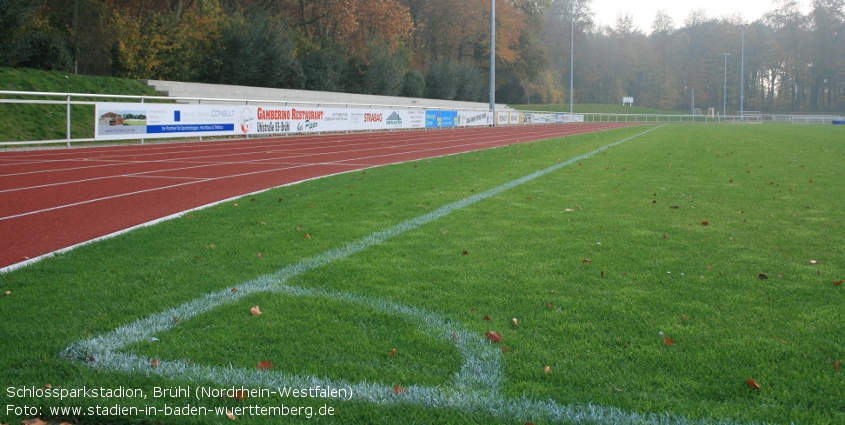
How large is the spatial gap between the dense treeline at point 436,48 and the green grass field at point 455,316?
22.9m

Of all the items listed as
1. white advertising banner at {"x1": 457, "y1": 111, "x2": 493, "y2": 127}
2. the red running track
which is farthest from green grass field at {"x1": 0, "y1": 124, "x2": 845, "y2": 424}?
white advertising banner at {"x1": 457, "y1": 111, "x2": 493, "y2": 127}

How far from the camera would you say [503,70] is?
3334 inches

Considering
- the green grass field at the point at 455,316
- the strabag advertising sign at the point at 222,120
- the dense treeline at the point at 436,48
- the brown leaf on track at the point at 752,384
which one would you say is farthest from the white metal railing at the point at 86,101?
the brown leaf on track at the point at 752,384

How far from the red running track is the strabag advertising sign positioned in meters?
0.67

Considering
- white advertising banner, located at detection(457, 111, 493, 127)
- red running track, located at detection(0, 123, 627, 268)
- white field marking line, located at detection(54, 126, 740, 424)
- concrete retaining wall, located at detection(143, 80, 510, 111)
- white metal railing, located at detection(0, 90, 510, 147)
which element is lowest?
white field marking line, located at detection(54, 126, 740, 424)

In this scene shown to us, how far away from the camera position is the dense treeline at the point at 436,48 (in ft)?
101

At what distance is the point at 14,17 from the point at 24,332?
24.9m

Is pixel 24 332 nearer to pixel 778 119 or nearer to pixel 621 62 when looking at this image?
pixel 778 119

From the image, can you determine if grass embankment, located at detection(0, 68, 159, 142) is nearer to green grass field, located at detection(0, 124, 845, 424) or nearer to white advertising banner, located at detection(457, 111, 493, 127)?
green grass field, located at detection(0, 124, 845, 424)

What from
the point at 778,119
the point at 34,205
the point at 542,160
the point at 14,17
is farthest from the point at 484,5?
the point at 34,205

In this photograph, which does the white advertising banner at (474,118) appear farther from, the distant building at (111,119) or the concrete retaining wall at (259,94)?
the distant building at (111,119)

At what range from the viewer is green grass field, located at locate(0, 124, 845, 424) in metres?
2.84

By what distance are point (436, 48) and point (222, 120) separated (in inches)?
2228

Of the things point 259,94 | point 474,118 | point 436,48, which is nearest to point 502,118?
point 474,118
